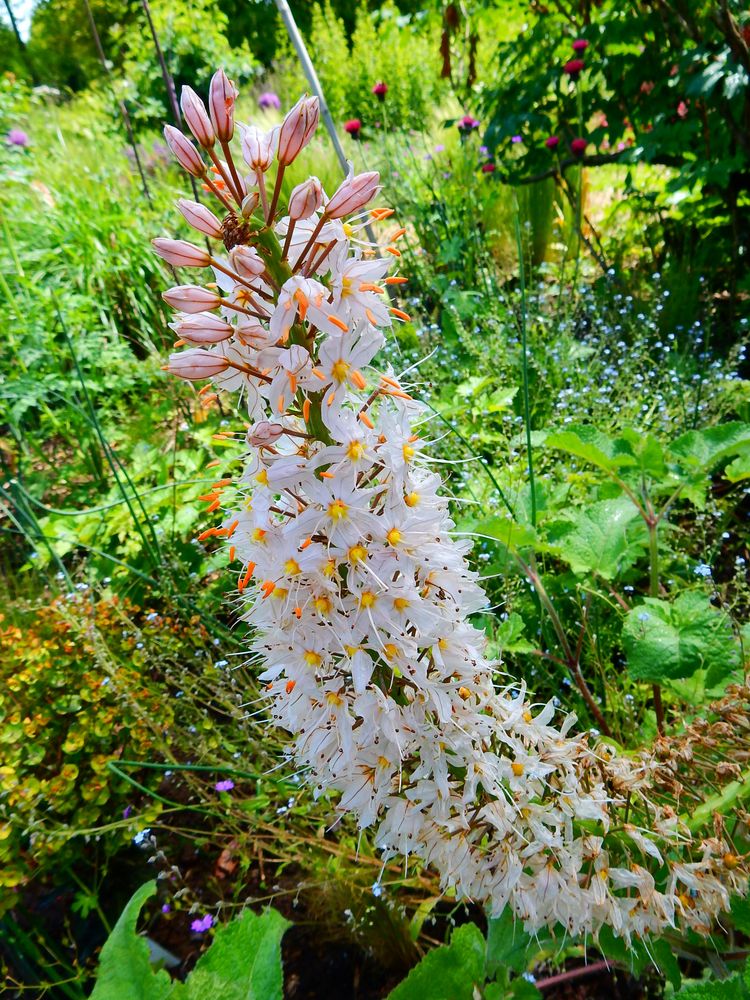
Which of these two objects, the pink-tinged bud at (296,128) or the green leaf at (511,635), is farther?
the green leaf at (511,635)

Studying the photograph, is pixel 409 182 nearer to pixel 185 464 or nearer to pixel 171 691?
pixel 185 464

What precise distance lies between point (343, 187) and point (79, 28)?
24179 millimetres

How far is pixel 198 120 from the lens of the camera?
0.83m

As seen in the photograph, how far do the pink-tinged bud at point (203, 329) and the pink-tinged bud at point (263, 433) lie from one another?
117 millimetres

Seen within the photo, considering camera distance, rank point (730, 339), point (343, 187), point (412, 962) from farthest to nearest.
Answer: point (730, 339)
point (412, 962)
point (343, 187)

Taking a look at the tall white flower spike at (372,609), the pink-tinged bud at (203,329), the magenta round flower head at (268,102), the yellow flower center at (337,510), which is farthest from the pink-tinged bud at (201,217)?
the magenta round flower head at (268,102)

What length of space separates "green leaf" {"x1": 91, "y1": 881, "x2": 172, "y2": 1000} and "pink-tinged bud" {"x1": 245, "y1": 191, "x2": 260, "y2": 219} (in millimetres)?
A: 993

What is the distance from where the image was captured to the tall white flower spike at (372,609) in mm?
849

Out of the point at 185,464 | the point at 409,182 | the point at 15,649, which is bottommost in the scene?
the point at 15,649

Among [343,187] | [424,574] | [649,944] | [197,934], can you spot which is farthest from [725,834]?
[197,934]

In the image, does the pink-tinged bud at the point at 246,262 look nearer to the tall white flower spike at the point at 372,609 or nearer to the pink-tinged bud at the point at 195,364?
the tall white flower spike at the point at 372,609

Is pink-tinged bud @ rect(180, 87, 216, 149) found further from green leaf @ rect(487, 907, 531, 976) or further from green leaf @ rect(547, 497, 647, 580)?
green leaf @ rect(487, 907, 531, 976)

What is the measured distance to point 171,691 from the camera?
246 cm

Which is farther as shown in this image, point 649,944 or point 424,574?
point 649,944
